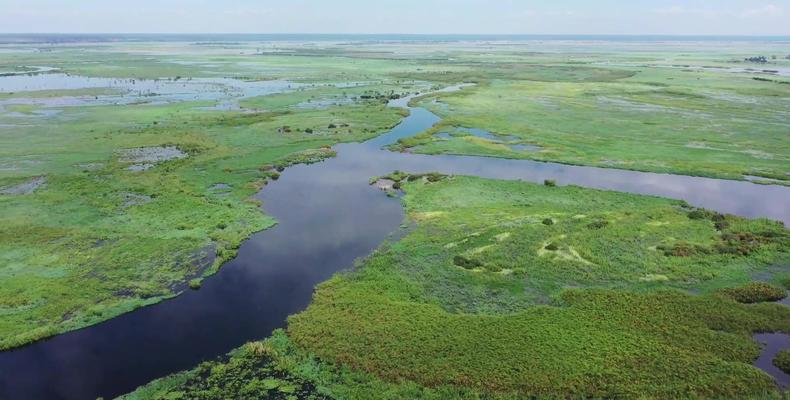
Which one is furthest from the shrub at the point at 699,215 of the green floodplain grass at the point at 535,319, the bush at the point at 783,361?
the bush at the point at 783,361

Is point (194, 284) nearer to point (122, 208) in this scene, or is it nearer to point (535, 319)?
point (122, 208)

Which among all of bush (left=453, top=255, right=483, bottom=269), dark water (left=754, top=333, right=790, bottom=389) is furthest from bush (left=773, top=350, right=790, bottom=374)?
bush (left=453, top=255, right=483, bottom=269)

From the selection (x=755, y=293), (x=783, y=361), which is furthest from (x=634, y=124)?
(x=783, y=361)

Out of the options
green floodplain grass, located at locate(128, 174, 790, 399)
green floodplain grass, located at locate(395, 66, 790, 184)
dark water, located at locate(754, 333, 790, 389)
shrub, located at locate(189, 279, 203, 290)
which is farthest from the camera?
green floodplain grass, located at locate(395, 66, 790, 184)

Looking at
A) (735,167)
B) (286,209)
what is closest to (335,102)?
(286,209)

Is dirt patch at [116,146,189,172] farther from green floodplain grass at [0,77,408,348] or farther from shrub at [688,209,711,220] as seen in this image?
shrub at [688,209,711,220]

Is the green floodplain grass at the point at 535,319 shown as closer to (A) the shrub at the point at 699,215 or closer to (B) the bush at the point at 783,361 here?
(A) the shrub at the point at 699,215

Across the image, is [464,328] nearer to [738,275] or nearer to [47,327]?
[738,275]
